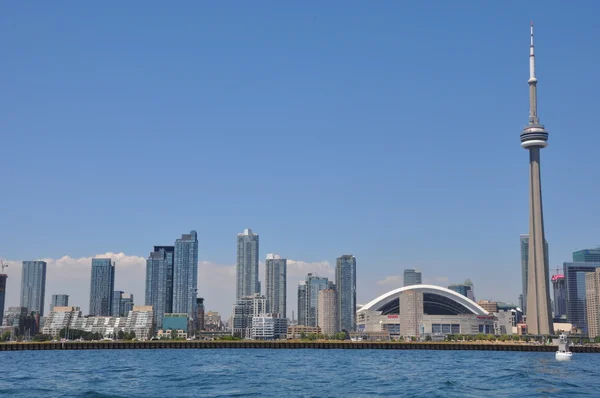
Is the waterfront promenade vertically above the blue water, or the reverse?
the blue water

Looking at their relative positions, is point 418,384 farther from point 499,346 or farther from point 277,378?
point 499,346

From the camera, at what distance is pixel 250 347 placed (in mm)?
199250

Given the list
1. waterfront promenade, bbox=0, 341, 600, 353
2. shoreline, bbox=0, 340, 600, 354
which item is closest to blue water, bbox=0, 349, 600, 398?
shoreline, bbox=0, 340, 600, 354

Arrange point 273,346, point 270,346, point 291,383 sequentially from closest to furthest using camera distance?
point 291,383, point 273,346, point 270,346

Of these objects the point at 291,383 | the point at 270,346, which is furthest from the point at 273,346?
the point at 291,383

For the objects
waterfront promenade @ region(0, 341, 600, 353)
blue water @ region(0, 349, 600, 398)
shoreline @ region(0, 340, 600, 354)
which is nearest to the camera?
blue water @ region(0, 349, 600, 398)

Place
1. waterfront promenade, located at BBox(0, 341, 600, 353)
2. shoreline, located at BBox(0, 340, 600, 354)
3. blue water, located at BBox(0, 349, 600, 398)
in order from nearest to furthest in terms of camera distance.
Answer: blue water, located at BBox(0, 349, 600, 398) < shoreline, located at BBox(0, 340, 600, 354) < waterfront promenade, located at BBox(0, 341, 600, 353)

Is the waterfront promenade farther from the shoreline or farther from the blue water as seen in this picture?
the blue water

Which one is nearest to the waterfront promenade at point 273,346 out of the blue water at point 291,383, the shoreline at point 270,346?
the shoreline at point 270,346

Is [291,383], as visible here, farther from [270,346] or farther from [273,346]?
[270,346]

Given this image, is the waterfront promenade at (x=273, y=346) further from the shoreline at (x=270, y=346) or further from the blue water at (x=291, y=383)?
the blue water at (x=291, y=383)

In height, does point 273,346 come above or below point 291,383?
below

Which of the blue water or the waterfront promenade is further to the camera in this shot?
the waterfront promenade

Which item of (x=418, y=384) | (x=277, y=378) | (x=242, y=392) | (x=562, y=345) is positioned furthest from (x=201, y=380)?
(x=562, y=345)
